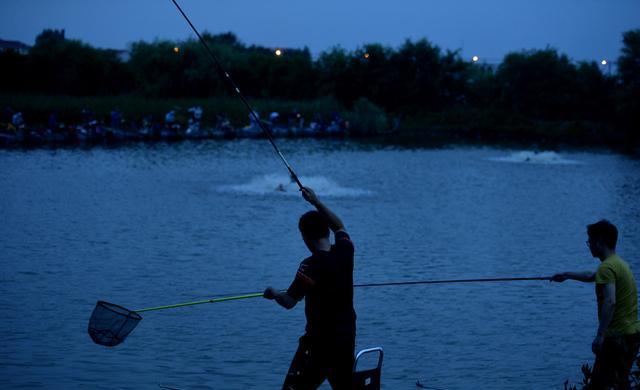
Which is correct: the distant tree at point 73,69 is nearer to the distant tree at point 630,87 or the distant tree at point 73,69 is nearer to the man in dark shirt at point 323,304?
the distant tree at point 630,87

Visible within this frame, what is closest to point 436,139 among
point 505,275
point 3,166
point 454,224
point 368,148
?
point 368,148

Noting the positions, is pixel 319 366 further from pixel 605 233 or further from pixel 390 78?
pixel 390 78

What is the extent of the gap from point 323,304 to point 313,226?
1.76 feet

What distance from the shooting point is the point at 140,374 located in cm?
945

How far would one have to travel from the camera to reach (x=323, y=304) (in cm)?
590

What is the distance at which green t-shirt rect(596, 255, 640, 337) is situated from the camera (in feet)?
21.0

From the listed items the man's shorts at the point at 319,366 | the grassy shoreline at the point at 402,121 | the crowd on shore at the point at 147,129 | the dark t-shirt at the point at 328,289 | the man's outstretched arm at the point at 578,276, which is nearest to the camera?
the dark t-shirt at the point at 328,289

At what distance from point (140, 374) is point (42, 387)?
104 centimetres

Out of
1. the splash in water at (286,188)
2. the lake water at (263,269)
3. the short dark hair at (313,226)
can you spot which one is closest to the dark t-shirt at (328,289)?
the short dark hair at (313,226)

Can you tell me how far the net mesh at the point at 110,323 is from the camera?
22.7 feet

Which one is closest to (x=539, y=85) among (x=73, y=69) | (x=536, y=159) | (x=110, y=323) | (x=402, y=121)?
(x=402, y=121)

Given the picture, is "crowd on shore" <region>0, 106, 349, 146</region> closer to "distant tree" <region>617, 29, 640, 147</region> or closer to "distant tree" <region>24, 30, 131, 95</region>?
"distant tree" <region>24, 30, 131, 95</region>

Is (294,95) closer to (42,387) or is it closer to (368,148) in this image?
(368,148)

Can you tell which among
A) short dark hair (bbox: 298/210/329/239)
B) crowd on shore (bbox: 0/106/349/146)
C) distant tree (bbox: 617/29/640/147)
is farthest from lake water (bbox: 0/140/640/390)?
distant tree (bbox: 617/29/640/147)
